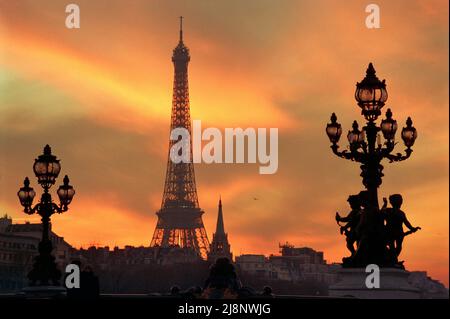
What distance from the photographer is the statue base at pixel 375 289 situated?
3366 centimetres

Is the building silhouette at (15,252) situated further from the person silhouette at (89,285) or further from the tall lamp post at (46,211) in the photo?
the person silhouette at (89,285)

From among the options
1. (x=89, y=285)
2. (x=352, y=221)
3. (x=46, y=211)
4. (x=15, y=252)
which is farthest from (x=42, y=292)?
(x=15, y=252)

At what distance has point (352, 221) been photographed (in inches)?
1437

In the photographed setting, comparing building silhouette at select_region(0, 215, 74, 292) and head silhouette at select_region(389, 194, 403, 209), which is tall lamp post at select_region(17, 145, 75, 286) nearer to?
head silhouette at select_region(389, 194, 403, 209)

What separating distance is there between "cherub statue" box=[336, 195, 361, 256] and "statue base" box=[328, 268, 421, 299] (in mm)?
1557

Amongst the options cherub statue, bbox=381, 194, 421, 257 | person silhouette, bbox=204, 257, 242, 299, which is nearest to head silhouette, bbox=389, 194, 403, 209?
cherub statue, bbox=381, 194, 421, 257

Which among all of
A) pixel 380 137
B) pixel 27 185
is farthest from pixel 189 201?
pixel 380 137

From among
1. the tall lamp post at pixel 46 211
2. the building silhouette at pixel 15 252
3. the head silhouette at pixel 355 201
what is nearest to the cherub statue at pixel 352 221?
the head silhouette at pixel 355 201

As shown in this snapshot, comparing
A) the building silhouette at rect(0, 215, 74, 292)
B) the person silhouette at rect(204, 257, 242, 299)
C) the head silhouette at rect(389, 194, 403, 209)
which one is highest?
the building silhouette at rect(0, 215, 74, 292)

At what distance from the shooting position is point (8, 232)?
632ft

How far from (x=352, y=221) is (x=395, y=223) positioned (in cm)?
111

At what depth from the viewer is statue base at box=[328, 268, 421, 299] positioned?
33656 mm

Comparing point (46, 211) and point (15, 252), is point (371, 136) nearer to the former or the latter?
point (46, 211)
